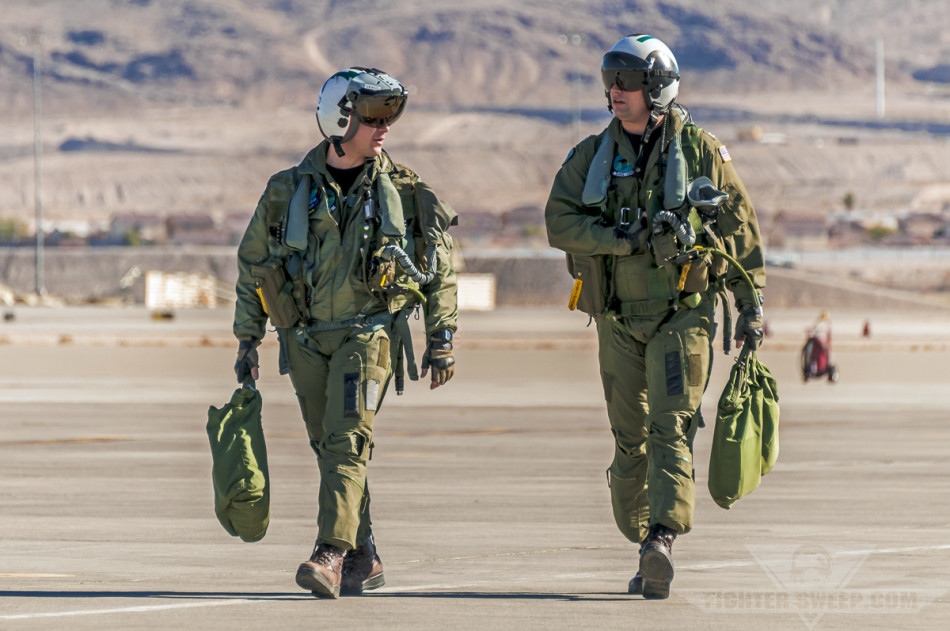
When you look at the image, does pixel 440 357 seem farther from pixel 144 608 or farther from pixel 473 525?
pixel 473 525

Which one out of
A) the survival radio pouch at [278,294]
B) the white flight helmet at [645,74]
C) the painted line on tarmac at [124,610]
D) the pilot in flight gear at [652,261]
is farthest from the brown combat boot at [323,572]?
the white flight helmet at [645,74]

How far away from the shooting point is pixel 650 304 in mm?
A: 8383

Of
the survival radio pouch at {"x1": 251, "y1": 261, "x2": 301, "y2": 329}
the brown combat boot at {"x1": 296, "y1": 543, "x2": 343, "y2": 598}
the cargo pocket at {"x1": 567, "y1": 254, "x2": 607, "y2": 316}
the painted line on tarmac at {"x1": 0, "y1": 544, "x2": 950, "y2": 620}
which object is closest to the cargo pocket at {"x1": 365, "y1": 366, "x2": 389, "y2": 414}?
the survival radio pouch at {"x1": 251, "y1": 261, "x2": 301, "y2": 329}

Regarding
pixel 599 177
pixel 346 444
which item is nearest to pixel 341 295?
pixel 346 444

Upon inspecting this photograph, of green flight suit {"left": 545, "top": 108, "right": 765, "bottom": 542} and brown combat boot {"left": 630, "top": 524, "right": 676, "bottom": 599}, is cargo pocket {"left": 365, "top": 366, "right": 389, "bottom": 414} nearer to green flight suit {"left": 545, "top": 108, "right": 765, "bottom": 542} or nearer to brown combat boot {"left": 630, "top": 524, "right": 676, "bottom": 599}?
green flight suit {"left": 545, "top": 108, "right": 765, "bottom": 542}

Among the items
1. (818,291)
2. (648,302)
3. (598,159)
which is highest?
(598,159)

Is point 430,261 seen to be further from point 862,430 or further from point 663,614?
point 862,430

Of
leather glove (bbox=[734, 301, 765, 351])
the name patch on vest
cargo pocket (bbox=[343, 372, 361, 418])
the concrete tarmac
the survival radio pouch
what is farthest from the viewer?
the name patch on vest

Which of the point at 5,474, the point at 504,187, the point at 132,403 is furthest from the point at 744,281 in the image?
the point at 504,187

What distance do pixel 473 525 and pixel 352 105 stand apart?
3044 millimetres

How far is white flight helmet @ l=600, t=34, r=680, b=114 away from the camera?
27.9 feet

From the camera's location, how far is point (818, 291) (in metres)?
87.6

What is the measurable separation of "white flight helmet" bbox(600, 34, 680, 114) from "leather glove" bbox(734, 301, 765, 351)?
971mm

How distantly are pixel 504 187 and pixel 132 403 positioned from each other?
156 metres
